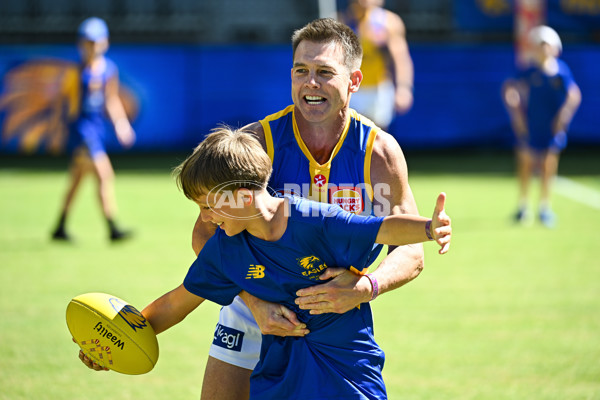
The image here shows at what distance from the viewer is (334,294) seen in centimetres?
329

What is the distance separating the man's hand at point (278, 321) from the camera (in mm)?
3340

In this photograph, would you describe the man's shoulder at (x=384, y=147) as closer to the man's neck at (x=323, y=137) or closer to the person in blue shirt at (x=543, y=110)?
the man's neck at (x=323, y=137)

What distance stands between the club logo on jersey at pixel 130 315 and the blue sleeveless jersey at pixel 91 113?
6221mm

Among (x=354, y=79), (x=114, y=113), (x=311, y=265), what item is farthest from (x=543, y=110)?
(x=311, y=265)

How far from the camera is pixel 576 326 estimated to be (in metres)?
6.29

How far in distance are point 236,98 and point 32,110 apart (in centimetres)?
400

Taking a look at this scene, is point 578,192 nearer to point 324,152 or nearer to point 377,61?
point 377,61

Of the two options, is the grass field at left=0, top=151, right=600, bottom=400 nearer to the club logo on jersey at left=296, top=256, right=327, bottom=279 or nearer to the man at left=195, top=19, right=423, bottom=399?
the man at left=195, top=19, right=423, bottom=399

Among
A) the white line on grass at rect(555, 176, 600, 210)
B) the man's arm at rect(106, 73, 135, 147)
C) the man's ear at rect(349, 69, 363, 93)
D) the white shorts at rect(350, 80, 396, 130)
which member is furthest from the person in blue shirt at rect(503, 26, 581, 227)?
the man's ear at rect(349, 69, 363, 93)

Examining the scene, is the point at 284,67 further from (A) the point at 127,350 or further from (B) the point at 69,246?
(A) the point at 127,350

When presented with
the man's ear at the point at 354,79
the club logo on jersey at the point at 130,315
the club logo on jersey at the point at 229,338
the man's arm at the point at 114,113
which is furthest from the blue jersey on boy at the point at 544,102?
the club logo on jersey at the point at 130,315

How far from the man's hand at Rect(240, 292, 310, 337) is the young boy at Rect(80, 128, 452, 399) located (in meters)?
0.05

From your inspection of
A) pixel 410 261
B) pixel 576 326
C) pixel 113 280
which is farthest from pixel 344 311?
pixel 113 280

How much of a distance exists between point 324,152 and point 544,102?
7843 mm
